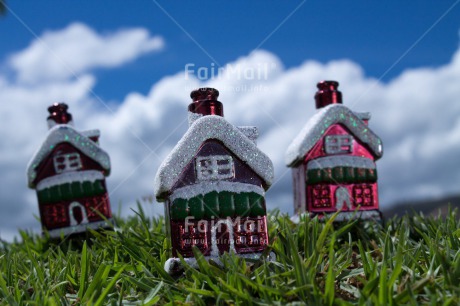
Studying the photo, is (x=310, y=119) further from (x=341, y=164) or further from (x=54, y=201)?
(x=54, y=201)

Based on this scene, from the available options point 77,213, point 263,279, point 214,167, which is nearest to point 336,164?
point 214,167

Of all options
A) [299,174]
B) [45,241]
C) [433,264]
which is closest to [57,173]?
[45,241]

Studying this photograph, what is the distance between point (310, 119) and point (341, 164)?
1.49 ft

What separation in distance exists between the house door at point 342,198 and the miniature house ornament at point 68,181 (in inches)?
78.6

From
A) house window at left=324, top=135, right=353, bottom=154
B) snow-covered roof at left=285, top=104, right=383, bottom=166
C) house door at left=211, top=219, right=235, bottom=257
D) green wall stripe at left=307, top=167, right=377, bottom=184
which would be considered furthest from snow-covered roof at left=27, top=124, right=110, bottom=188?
house door at left=211, top=219, right=235, bottom=257

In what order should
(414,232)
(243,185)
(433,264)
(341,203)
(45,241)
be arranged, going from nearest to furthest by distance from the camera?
(433,264) → (243,185) → (414,232) → (341,203) → (45,241)

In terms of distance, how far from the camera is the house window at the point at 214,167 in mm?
2883

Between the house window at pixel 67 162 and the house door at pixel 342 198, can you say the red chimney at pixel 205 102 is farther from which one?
the house window at pixel 67 162

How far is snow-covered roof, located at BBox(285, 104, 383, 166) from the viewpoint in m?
4.18

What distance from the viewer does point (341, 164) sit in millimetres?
4258

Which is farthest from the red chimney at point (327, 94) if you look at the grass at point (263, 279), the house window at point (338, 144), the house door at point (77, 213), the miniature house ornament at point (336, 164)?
the house door at point (77, 213)

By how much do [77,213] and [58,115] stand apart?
94 cm

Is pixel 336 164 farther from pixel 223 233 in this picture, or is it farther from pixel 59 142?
pixel 59 142

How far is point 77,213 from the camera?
4664mm
